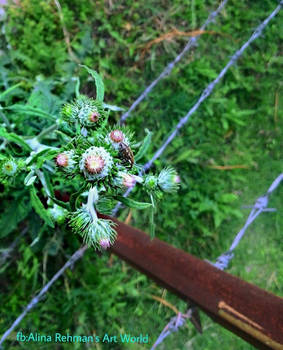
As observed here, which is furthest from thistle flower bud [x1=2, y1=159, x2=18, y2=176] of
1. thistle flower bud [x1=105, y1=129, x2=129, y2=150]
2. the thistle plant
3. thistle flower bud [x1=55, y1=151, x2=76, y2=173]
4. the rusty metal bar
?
the rusty metal bar

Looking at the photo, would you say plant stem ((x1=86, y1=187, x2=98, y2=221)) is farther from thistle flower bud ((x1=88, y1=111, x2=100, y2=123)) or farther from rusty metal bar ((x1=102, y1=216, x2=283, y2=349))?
rusty metal bar ((x1=102, y1=216, x2=283, y2=349))

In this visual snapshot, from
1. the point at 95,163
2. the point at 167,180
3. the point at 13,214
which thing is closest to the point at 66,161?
the point at 95,163

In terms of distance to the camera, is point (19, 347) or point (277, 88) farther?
point (277, 88)

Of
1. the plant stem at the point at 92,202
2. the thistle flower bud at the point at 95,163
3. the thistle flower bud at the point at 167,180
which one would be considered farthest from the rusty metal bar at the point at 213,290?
the thistle flower bud at the point at 95,163

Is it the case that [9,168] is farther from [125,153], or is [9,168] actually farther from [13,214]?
[13,214]

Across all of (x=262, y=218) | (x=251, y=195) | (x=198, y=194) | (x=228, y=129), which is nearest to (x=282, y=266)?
(x=262, y=218)

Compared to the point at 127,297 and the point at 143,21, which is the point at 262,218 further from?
the point at 143,21

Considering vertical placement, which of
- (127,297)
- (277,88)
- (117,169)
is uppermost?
(117,169)
